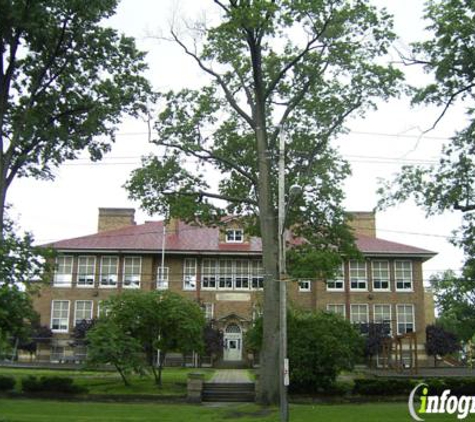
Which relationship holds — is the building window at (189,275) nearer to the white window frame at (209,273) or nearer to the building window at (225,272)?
the white window frame at (209,273)

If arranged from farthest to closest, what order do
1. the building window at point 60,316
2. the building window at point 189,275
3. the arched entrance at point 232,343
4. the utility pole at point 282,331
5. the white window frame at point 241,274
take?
the building window at point 189,275 < the white window frame at point 241,274 < the building window at point 60,316 < the arched entrance at point 232,343 < the utility pole at point 282,331

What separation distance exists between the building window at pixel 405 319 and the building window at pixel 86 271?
970 inches

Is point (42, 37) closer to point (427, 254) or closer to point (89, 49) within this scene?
point (89, 49)

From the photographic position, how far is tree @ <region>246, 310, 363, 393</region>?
26406 mm

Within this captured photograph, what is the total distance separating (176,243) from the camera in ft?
164

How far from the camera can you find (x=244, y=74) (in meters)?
28.2

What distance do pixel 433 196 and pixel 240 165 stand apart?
34.1 feet

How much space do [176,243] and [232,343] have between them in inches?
361

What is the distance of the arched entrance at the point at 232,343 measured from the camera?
47312 mm

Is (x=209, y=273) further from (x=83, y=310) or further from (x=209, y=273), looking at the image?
(x=83, y=310)

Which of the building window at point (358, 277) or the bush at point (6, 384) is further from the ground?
the building window at point (358, 277)

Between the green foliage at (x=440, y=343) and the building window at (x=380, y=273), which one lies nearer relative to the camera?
the green foliage at (x=440, y=343)

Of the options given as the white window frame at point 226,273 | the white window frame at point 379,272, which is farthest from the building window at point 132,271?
the white window frame at point 379,272

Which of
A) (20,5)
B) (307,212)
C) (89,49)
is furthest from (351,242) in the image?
(20,5)
